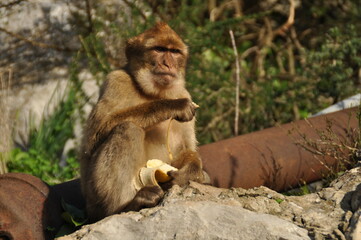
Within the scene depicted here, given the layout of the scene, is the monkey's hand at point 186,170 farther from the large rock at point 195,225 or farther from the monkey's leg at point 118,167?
the large rock at point 195,225

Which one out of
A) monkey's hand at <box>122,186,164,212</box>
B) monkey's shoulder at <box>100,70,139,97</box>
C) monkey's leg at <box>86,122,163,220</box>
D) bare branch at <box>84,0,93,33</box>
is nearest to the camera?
monkey's hand at <box>122,186,164,212</box>

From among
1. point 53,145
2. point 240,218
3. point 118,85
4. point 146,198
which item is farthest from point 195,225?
point 53,145

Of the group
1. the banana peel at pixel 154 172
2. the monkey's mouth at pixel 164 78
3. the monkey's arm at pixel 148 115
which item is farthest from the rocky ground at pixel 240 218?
the monkey's mouth at pixel 164 78

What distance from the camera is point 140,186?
431 centimetres

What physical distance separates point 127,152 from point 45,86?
176 inches

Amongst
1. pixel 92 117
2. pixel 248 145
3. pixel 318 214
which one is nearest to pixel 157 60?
pixel 92 117

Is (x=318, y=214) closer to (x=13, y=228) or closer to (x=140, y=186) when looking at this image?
(x=140, y=186)

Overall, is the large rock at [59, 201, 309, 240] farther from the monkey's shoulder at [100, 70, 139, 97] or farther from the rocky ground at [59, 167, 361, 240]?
the monkey's shoulder at [100, 70, 139, 97]

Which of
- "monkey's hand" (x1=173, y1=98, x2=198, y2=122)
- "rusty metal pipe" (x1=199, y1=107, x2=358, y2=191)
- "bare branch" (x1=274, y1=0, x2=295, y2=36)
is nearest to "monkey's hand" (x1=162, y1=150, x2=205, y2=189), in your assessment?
"monkey's hand" (x1=173, y1=98, x2=198, y2=122)

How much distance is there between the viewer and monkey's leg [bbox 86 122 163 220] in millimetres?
4184

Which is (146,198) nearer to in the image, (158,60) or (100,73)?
(158,60)

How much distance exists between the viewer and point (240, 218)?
3.21 metres

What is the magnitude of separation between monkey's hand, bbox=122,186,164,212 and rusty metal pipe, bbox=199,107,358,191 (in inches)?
58.9

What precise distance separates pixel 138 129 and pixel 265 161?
1.85 metres
